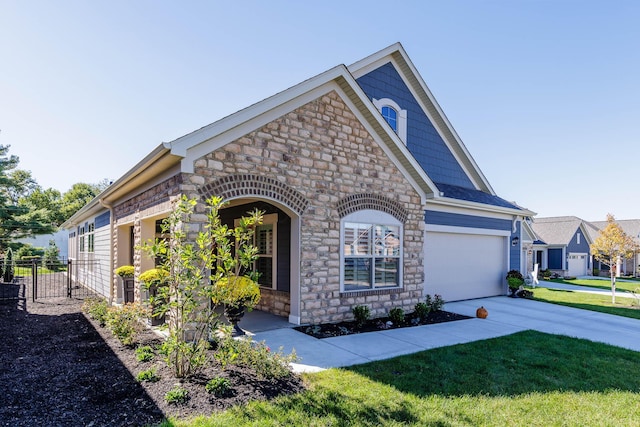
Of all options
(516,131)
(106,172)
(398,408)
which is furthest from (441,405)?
(106,172)

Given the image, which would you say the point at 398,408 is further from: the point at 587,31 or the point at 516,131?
the point at 516,131

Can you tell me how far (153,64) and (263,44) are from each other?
3393 millimetres

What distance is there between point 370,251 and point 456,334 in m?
2.69

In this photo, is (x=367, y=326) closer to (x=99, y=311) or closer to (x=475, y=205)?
(x=99, y=311)

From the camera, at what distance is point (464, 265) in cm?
1306

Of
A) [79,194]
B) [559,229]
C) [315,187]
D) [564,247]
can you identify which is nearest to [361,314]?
[315,187]

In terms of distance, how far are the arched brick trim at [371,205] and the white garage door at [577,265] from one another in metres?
28.8

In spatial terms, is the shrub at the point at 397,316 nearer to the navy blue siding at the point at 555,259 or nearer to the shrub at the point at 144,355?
the shrub at the point at 144,355

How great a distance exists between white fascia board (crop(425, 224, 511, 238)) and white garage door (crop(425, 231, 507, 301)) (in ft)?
0.50

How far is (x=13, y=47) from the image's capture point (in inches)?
362

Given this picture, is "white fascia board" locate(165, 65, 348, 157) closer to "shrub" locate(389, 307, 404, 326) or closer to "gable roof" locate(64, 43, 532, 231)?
"gable roof" locate(64, 43, 532, 231)

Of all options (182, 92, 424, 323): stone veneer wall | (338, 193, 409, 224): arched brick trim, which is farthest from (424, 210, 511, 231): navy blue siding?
(182, 92, 424, 323): stone veneer wall

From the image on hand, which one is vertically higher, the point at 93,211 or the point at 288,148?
the point at 288,148

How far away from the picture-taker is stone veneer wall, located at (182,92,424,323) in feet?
23.2
